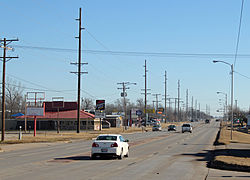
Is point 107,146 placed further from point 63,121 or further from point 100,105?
point 63,121

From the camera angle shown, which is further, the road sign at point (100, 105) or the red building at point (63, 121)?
the red building at point (63, 121)

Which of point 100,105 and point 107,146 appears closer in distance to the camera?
point 107,146

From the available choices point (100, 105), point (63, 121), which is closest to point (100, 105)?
point (100, 105)

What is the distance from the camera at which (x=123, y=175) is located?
1573 centimetres

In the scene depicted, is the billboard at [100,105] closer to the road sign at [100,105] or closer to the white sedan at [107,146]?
the road sign at [100,105]

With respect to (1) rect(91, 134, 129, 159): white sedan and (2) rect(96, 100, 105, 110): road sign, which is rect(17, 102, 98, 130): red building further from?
(1) rect(91, 134, 129, 159): white sedan

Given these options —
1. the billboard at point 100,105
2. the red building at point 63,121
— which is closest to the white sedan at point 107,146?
the billboard at point 100,105

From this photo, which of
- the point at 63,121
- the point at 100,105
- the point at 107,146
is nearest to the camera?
the point at 107,146

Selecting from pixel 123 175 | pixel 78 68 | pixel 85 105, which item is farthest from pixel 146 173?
pixel 85 105

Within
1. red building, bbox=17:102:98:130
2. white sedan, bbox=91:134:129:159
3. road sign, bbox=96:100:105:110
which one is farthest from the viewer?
red building, bbox=17:102:98:130

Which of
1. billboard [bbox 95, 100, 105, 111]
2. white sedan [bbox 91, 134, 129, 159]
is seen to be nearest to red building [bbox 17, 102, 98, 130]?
billboard [bbox 95, 100, 105, 111]

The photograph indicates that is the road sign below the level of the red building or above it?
above

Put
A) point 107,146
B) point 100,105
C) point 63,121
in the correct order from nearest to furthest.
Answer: point 107,146, point 100,105, point 63,121

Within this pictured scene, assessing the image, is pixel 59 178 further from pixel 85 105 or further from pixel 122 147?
pixel 85 105
